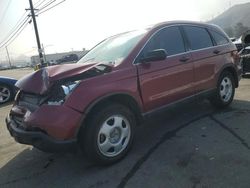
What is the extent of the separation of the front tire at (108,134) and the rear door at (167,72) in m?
0.48

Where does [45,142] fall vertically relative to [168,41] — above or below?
below

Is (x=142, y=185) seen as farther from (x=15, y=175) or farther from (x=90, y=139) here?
(x=15, y=175)

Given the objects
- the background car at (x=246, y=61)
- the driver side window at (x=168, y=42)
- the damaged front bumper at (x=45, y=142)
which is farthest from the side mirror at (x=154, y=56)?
the background car at (x=246, y=61)

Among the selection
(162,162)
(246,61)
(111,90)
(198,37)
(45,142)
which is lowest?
(162,162)

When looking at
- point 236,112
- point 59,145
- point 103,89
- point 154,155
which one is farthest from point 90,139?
point 236,112

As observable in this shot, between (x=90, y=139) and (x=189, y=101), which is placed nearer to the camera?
(x=90, y=139)

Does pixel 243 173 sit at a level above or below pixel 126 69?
below

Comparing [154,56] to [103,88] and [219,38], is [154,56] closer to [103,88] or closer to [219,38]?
[103,88]

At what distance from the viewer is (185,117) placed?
6336 mm

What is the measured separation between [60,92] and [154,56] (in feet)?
4.82

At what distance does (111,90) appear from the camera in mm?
4258

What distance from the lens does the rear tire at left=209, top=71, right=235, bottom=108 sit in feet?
21.0

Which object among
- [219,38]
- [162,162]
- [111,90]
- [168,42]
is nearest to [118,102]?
[111,90]

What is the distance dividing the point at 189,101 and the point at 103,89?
6.62 ft
